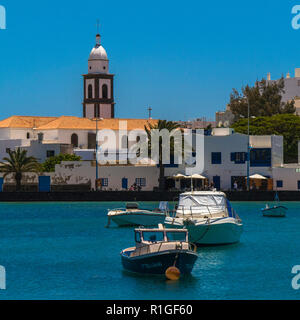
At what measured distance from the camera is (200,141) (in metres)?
95.4

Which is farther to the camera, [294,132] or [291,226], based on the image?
[294,132]

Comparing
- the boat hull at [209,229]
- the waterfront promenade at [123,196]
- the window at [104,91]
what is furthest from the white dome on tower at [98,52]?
the boat hull at [209,229]

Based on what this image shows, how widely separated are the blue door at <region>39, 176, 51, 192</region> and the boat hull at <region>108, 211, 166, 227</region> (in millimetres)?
37050

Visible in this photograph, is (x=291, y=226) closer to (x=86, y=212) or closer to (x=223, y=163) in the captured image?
(x=86, y=212)

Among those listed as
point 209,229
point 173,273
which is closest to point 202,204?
point 209,229

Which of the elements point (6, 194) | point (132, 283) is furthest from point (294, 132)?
point (132, 283)

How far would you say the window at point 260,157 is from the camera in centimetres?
9431

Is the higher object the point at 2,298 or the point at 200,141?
the point at 200,141

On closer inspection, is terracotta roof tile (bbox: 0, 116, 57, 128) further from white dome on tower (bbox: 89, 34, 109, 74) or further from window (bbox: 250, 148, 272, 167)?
window (bbox: 250, 148, 272, 167)

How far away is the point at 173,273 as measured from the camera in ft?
121

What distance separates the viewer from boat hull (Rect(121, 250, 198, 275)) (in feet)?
121

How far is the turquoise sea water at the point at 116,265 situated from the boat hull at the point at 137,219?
0.86 meters
